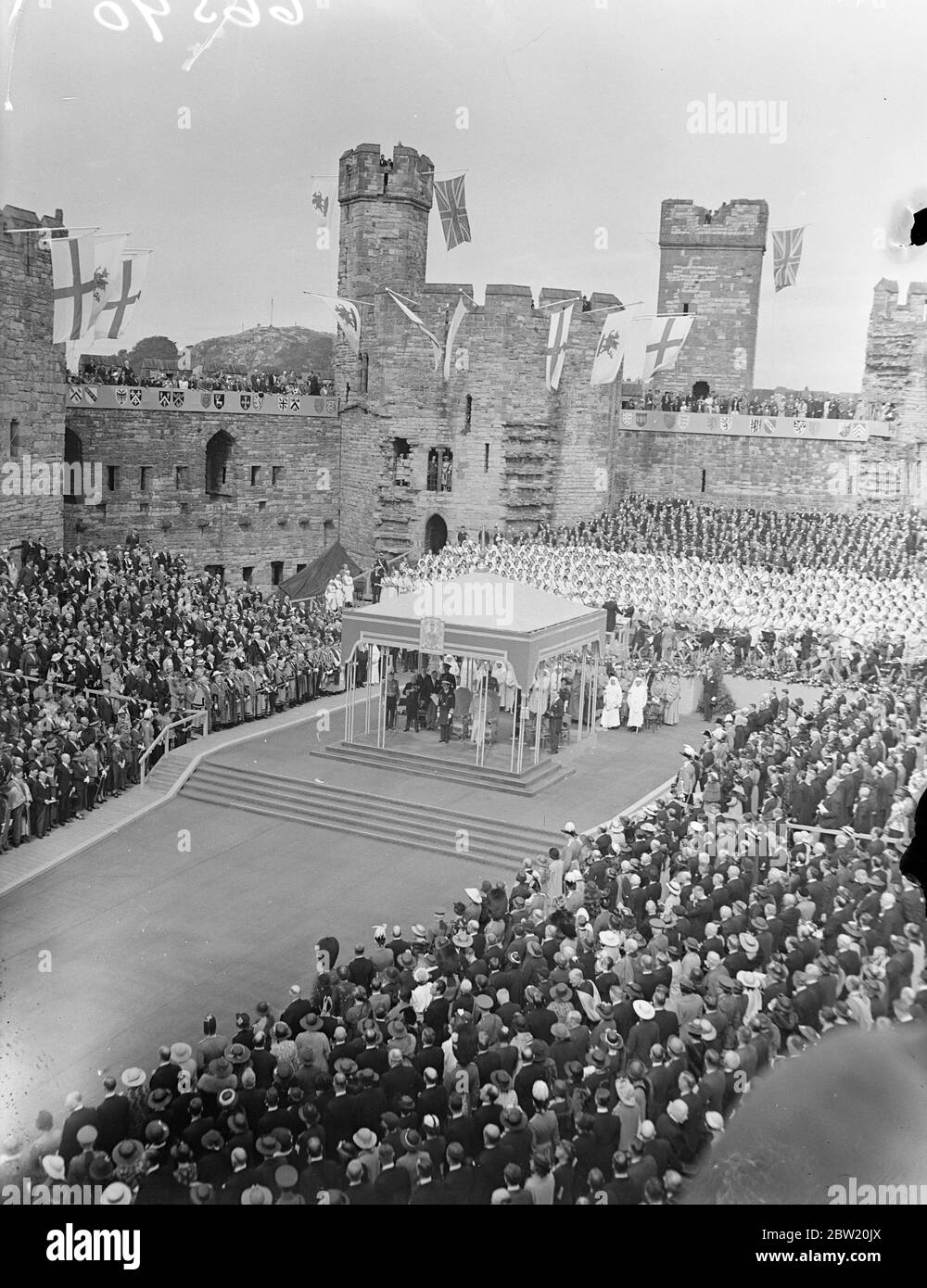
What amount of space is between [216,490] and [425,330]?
6.27 metres

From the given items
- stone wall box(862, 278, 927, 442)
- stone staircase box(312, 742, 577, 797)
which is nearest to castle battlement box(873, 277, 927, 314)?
stone wall box(862, 278, 927, 442)

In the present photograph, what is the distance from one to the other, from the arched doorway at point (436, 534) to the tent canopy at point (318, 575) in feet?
5.84

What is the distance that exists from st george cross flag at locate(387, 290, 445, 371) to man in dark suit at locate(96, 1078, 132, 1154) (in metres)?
22.5

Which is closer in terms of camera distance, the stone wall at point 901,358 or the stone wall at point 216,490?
the stone wall at point 901,358

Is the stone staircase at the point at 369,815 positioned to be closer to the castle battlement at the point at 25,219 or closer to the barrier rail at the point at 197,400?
the castle battlement at the point at 25,219

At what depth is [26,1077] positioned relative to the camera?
36.6 ft

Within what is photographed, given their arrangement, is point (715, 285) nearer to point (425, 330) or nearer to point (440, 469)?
point (425, 330)

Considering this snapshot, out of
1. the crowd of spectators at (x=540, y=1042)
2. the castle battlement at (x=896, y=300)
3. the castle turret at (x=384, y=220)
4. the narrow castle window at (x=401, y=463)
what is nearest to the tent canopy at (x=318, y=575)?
the narrow castle window at (x=401, y=463)

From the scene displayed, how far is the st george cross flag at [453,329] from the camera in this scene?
2602 centimetres

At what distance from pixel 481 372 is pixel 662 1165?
22070 millimetres

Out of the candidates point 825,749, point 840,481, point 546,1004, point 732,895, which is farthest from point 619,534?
point 546,1004

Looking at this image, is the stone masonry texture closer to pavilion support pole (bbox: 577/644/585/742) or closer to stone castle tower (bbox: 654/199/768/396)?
stone castle tower (bbox: 654/199/768/396)
